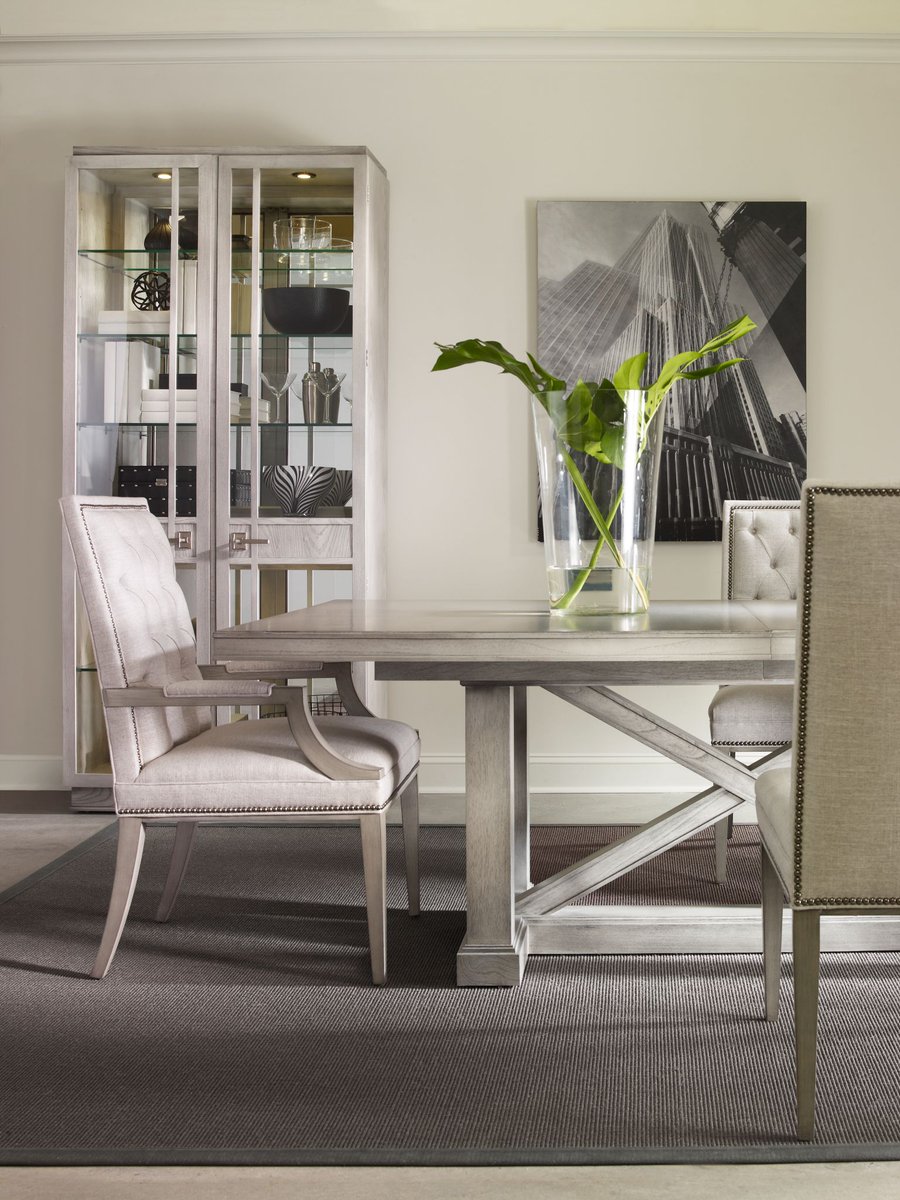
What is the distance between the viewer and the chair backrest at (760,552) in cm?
324

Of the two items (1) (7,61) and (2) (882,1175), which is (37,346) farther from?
(2) (882,1175)

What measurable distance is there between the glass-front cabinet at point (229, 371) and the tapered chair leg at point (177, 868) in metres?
1.12

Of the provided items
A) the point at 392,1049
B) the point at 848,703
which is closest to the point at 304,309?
the point at 392,1049

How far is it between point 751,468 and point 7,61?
2973 mm

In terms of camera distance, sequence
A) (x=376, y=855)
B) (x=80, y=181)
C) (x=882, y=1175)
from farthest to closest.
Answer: (x=80, y=181), (x=376, y=855), (x=882, y=1175)

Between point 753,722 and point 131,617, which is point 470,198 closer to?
point 753,722

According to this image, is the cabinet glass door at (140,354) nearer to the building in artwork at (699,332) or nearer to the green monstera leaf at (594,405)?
the building in artwork at (699,332)

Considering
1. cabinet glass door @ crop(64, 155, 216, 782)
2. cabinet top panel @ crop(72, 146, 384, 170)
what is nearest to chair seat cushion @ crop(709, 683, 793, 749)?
cabinet glass door @ crop(64, 155, 216, 782)

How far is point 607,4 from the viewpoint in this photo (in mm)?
3926

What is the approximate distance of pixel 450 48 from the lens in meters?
3.95

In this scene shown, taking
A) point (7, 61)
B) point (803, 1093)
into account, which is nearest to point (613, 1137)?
point (803, 1093)

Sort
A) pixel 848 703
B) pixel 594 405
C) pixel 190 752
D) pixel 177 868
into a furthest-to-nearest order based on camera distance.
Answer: pixel 177 868, pixel 190 752, pixel 594 405, pixel 848 703

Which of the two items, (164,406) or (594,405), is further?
(164,406)

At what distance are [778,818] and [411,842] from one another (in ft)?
3.59
